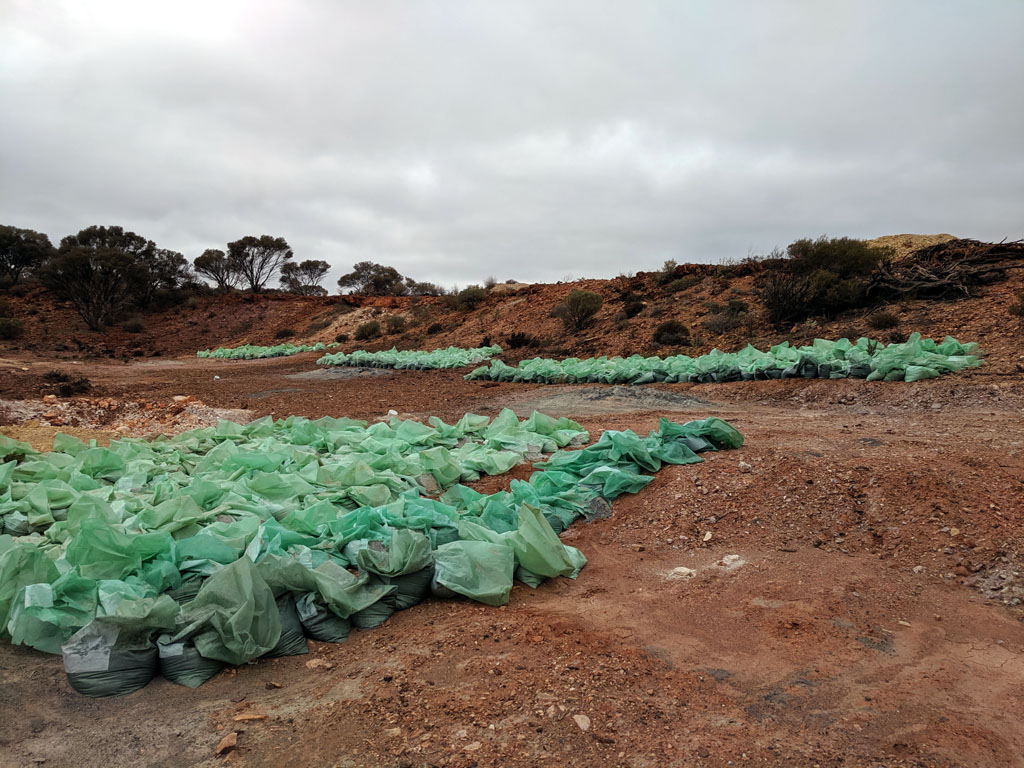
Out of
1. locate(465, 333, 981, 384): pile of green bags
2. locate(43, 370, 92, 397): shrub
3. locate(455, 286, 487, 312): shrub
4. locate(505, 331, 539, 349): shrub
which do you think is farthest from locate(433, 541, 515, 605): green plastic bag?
locate(455, 286, 487, 312): shrub

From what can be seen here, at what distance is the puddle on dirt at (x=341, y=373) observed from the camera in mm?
14891

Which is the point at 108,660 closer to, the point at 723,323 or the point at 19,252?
the point at 723,323

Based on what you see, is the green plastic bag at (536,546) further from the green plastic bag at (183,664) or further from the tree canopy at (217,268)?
the tree canopy at (217,268)

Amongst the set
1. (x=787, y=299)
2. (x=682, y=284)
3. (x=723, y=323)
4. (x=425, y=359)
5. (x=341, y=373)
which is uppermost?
(x=682, y=284)

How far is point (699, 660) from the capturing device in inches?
88.0

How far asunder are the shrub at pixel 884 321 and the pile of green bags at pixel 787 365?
4.11 feet

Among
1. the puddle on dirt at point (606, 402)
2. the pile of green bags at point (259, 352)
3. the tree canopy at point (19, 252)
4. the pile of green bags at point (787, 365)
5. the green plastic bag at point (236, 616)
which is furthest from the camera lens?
the tree canopy at point (19, 252)

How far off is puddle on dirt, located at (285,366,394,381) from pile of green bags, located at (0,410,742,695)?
938cm

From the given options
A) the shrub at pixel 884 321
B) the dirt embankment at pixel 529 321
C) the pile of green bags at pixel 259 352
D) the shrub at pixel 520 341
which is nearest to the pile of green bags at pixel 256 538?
the dirt embankment at pixel 529 321

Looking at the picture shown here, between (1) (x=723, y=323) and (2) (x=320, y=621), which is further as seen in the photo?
(1) (x=723, y=323)

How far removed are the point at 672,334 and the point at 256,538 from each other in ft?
40.5

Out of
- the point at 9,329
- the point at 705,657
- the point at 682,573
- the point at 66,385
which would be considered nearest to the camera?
the point at 705,657

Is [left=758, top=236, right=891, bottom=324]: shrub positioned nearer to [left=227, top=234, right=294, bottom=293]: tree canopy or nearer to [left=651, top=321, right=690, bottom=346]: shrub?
[left=651, top=321, right=690, bottom=346]: shrub

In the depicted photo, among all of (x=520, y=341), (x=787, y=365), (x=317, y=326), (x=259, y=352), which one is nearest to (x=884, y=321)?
(x=787, y=365)
